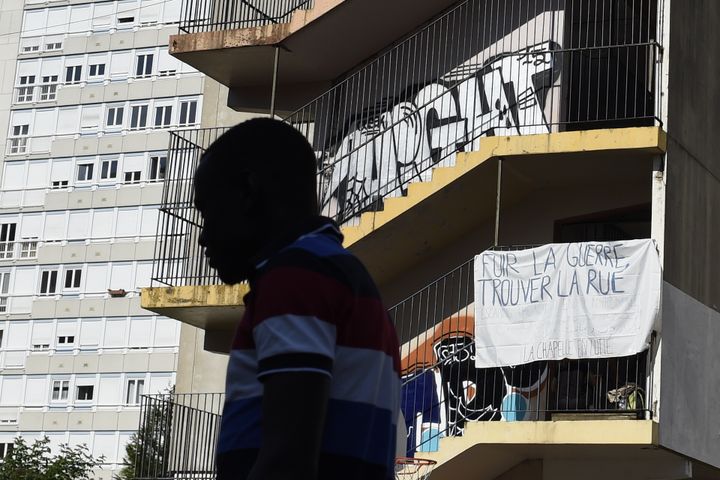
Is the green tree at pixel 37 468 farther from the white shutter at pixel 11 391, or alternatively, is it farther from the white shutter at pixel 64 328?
the white shutter at pixel 11 391

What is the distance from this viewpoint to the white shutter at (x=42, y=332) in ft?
311

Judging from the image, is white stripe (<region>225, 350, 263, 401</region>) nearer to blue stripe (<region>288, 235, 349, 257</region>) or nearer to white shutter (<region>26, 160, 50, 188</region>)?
blue stripe (<region>288, 235, 349, 257</region>)

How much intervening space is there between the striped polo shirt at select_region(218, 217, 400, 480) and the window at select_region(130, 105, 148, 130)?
94028 mm

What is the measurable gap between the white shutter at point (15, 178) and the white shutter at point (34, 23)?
8.88m

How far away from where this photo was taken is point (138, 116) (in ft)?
322

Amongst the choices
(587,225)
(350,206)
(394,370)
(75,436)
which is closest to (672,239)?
(587,225)

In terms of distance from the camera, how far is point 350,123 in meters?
23.2

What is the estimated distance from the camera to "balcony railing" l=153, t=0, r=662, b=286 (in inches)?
819

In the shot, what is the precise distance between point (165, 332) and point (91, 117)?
16.1 metres

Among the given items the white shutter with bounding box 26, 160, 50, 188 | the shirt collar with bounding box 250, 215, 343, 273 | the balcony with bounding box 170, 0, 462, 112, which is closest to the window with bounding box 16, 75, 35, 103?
the white shutter with bounding box 26, 160, 50, 188

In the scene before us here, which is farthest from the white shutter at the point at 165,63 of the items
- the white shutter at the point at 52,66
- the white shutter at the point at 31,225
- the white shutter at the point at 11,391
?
the white shutter at the point at 11,391

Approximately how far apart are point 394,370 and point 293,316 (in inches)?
18.7

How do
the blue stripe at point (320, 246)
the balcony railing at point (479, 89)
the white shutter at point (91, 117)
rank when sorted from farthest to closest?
the white shutter at point (91, 117) → the balcony railing at point (479, 89) → the blue stripe at point (320, 246)

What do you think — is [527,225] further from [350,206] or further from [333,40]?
[333,40]
